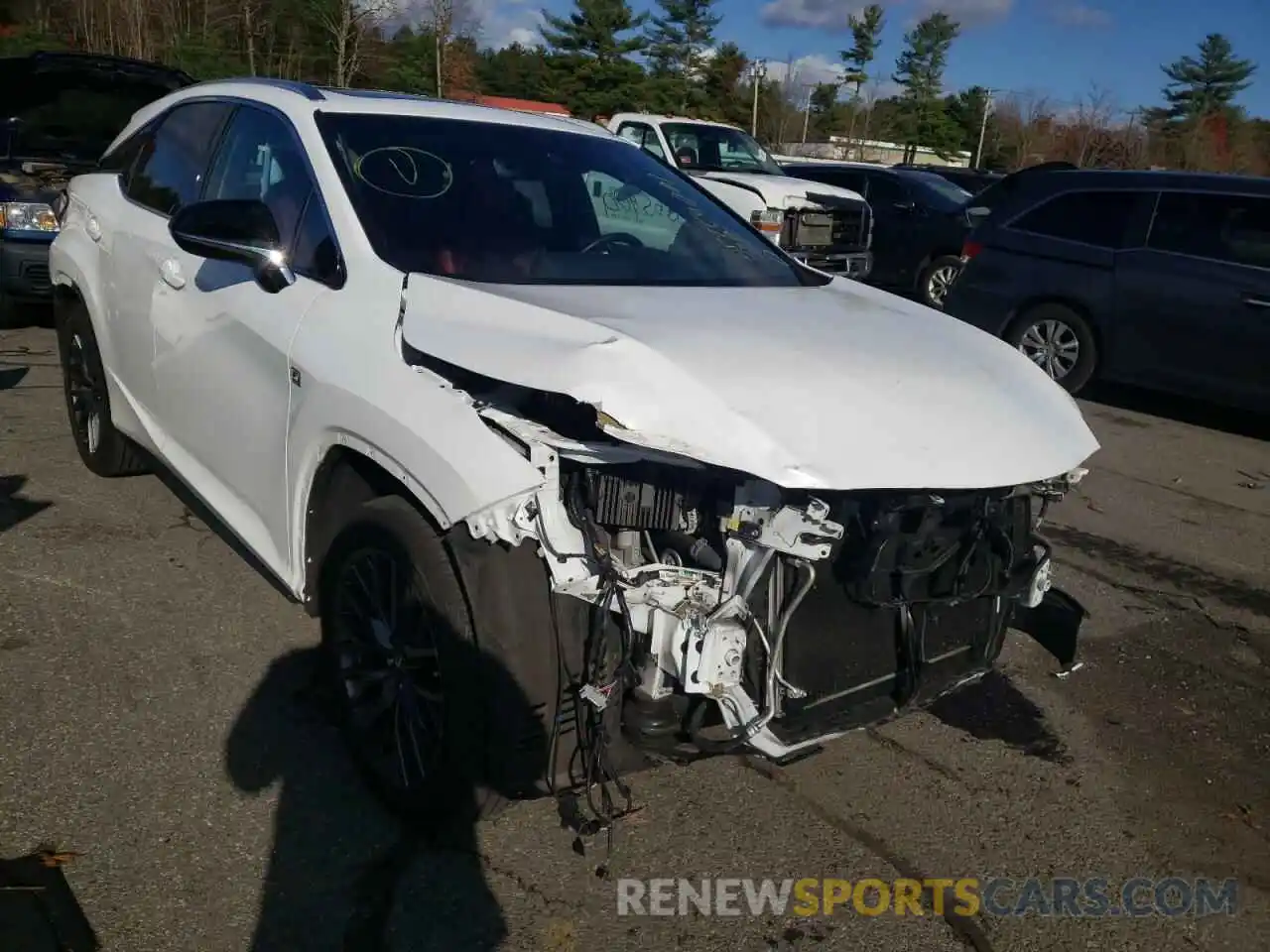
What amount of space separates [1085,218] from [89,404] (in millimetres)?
7070

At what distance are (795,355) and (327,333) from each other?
1266 millimetres

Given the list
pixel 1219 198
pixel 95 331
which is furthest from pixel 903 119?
pixel 95 331

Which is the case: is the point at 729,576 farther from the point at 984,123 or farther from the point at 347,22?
the point at 984,123

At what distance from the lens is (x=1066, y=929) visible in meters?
2.80

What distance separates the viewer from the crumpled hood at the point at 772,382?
2.47 metres

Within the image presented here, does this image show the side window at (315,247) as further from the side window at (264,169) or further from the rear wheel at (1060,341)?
the rear wheel at (1060,341)

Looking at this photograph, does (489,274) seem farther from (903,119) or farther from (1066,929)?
(903,119)

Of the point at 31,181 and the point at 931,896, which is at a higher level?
the point at 31,181

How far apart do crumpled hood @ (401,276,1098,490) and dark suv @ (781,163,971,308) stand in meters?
11.0

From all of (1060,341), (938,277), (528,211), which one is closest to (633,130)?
(938,277)

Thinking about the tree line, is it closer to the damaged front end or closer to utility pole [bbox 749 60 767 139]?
utility pole [bbox 749 60 767 139]

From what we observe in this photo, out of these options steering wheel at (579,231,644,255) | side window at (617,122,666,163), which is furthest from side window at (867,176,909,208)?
steering wheel at (579,231,644,255)

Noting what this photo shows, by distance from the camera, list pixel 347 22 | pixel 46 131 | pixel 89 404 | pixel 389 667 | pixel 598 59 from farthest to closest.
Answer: pixel 598 59 < pixel 347 22 < pixel 46 131 < pixel 89 404 < pixel 389 667

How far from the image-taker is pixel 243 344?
347 cm
